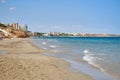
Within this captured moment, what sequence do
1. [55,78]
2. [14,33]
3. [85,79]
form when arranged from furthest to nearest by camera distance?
[14,33], [85,79], [55,78]

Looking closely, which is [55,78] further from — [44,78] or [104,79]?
[104,79]

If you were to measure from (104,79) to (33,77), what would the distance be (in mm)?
3706

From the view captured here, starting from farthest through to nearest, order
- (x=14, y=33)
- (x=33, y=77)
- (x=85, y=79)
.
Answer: (x=14, y=33) < (x=85, y=79) < (x=33, y=77)

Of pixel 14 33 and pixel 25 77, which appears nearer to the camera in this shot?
pixel 25 77

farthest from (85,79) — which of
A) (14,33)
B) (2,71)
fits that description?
(14,33)

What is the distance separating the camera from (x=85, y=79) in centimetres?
1100

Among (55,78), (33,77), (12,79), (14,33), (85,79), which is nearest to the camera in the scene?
(12,79)

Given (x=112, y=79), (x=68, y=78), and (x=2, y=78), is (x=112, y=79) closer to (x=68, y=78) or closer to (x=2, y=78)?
(x=68, y=78)

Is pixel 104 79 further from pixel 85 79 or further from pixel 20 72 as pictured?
pixel 20 72

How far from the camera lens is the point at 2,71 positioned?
10297 millimetres

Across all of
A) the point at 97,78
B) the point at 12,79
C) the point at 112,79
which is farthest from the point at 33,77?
the point at 112,79

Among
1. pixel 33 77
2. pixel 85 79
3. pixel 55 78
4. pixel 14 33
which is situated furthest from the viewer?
pixel 14 33

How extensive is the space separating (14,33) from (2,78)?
12561cm

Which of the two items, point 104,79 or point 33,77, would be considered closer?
point 33,77
